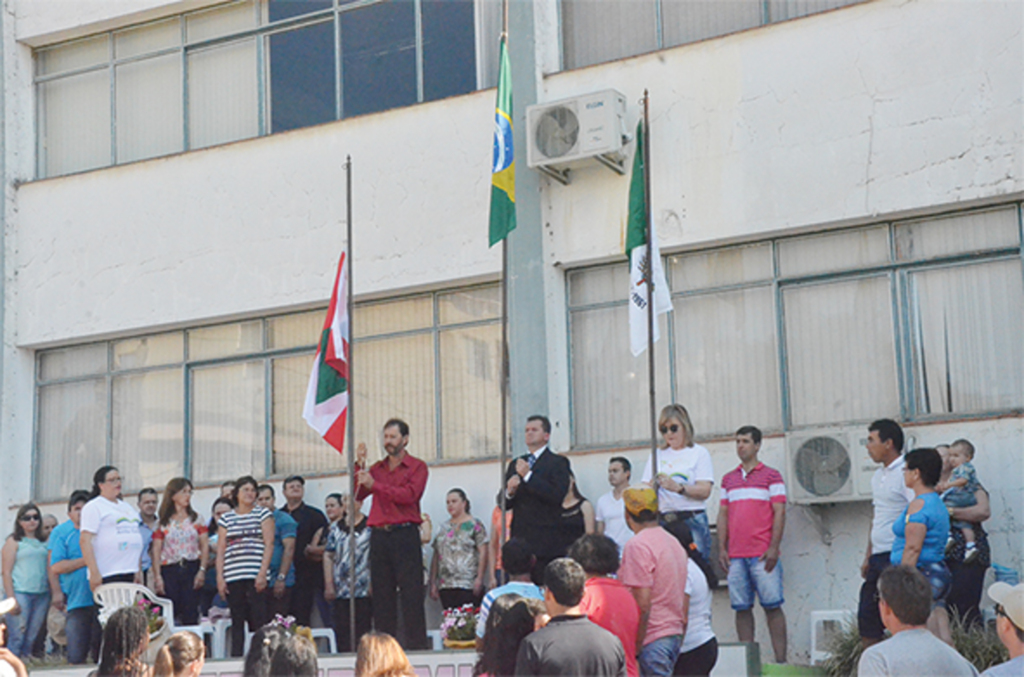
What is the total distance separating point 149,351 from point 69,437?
4.66 feet

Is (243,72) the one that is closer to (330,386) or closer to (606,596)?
(330,386)

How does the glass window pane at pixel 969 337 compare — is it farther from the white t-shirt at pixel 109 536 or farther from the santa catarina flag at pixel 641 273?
the white t-shirt at pixel 109 536

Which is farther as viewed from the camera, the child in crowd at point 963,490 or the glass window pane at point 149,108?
the glass window pane at point 149,108

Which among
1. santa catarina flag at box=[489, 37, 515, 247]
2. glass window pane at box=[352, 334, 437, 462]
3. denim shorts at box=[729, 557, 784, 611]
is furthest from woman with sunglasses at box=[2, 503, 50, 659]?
denim shorts at box=[729, 557, 784, 611]

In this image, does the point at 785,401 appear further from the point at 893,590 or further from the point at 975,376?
the point at 893,590

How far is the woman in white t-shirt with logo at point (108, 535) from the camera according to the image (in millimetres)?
11445

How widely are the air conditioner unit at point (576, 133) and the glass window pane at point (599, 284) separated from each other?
881 millimetres

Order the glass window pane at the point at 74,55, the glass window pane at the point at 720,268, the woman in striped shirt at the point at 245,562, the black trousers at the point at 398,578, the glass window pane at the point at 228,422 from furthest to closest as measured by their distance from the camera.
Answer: the glass window pane at the point at 74,55 → the glass window pane at the point at 228,422 → the glass window pane at the point at 720,268 → the woman in striped shirt at the point at 245,562 → the black trousers at the point at 398,578

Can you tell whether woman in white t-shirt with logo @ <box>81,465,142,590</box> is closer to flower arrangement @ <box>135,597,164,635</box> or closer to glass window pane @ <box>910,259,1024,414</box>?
flower arrangement @ <box>135,597,164,635</box>

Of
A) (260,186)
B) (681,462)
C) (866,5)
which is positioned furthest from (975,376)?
(260,186)

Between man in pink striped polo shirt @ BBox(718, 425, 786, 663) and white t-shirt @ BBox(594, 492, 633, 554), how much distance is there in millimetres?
803

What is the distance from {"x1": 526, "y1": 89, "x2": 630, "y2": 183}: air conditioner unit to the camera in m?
12.3

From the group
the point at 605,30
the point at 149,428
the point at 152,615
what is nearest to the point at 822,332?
the point at 605,30

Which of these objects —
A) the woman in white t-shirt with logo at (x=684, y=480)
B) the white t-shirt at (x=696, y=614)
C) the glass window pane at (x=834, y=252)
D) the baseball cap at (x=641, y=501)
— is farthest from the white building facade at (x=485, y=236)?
the baseball cap at (x=641, y=501)
